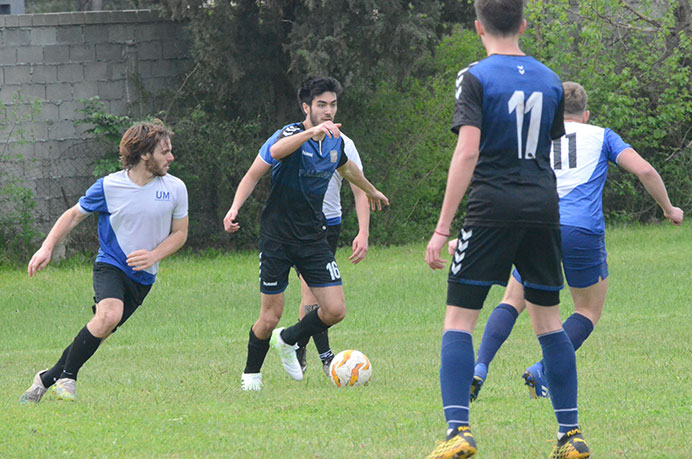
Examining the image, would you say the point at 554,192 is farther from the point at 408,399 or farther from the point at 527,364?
the point at 527,364

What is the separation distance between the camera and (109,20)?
18.5 meters

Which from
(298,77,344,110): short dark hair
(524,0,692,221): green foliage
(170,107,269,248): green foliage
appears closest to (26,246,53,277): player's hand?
(298,77,344,110): short dark hair

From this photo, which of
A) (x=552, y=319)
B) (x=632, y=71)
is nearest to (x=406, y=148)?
(x=632, y=71)

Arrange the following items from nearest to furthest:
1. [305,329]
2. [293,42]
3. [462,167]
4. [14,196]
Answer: [462,167]
[305,329]
[14,196]
[293,42]

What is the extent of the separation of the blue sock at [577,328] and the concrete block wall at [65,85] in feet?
42.6

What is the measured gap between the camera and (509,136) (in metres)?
4.70

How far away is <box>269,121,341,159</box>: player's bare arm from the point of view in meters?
6.56

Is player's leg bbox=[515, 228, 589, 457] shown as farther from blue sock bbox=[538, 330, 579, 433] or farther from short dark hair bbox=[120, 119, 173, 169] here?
short dark hair bbox=[120, 119, 173, 169]

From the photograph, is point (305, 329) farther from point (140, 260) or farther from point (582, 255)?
point (582, 255)

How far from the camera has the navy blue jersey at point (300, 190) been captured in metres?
7.32

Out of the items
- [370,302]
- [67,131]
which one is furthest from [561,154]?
[67,131]

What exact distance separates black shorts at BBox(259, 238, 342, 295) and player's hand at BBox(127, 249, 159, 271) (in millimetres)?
876

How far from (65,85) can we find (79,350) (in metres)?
12.0

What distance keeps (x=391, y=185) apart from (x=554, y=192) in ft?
51.4
